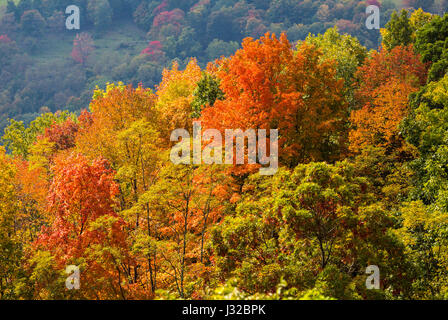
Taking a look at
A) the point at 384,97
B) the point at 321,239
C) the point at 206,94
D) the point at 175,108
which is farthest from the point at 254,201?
the point at 175,108

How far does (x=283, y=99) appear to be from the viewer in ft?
97.7

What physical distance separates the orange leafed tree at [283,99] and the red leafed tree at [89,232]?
8.41m

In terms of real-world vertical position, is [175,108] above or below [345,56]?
below

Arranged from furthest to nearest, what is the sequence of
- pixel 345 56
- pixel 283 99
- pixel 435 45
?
1. pixel 345 56
2. pixel 435 45
3. pixel 283 99

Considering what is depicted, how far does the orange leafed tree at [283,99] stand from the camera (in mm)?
28828

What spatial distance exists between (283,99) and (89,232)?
1466 centimetres

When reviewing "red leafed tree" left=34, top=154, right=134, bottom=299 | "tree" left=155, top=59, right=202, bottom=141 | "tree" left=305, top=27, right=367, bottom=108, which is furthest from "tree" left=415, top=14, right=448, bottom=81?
"red leafed tree" left=34, top=154, right=134, bottom=299

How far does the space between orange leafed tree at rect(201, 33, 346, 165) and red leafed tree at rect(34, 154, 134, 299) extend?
841 cm

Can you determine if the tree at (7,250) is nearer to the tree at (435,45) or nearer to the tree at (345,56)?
the tree at (345,56)

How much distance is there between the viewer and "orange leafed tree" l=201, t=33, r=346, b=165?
94.6 ft

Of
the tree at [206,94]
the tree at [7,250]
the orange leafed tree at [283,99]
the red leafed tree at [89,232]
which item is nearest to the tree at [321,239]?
the red leafed tree at [89,232]

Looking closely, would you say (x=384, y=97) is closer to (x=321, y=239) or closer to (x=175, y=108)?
(x=175, y=108)
